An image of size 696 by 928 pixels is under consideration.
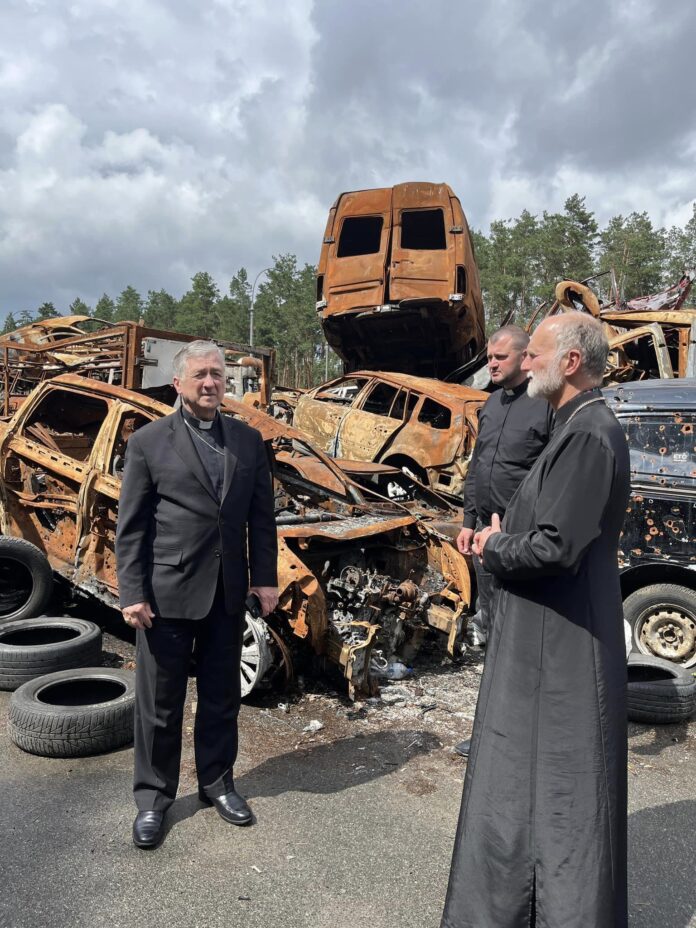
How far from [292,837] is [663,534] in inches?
125

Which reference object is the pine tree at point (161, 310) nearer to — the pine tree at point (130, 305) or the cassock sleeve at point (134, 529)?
the pine tree at point (130, 305)

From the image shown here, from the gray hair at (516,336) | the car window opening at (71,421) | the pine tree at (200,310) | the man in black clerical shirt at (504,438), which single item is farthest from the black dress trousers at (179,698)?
the pine tree at (200,310)

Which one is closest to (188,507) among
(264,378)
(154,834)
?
(154,834)

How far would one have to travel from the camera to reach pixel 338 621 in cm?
409

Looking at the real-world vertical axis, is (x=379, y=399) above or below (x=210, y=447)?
above

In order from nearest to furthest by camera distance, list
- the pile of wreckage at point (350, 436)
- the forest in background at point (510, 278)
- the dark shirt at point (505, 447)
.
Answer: the dark shirt at point (505, 447) → the pile of wreckage at point (350, 436) → the forest in background at point (510, 278)

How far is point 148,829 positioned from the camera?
8.69 ft

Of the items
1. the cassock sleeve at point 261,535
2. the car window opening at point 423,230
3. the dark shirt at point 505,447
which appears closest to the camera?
the cassock sleeve at point 261,535

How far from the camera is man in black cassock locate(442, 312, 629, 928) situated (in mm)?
1801

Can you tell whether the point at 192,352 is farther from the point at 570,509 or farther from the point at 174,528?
the point at 570,509

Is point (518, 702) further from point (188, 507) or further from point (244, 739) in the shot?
point (244, 739)

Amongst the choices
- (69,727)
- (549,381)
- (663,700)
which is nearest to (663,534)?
(663,700)

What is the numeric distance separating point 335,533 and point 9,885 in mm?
2450

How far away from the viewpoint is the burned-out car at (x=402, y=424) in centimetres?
802
